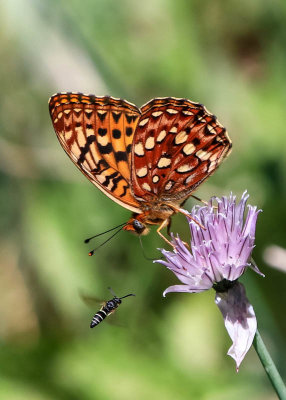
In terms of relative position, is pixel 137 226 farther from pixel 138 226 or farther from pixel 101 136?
pixel 101 136

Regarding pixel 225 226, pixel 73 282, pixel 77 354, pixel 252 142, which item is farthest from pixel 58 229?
pixel 225 226

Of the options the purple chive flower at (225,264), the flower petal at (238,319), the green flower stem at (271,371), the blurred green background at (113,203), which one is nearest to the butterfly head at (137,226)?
the purple chive flower at (225,264)

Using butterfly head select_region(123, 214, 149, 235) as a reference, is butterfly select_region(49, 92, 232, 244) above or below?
above

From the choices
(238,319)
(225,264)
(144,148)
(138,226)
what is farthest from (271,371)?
(144,148)

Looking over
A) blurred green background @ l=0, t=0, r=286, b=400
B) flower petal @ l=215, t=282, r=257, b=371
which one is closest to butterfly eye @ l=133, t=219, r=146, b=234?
flower petal @ l=215, t=282, r=257, b=371

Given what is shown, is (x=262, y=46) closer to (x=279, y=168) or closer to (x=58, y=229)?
(x=279, y=168)

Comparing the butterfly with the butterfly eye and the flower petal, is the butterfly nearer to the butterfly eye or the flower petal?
the butterfly eye
